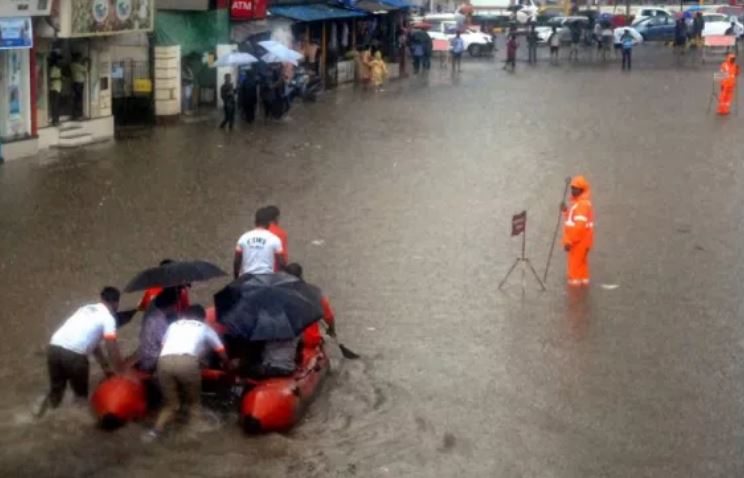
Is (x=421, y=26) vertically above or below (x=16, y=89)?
above

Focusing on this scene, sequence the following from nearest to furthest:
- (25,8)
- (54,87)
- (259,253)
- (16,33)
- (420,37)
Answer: (259,253), (16,33), (25,8), (54,87), (420,37)

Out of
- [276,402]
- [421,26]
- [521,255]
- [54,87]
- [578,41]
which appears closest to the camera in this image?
[276,402]

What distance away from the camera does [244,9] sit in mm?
37094

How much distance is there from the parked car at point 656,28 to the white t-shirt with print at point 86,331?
56.5 metres

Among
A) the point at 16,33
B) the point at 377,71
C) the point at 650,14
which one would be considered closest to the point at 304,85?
the point at 377,71

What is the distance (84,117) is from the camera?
29828 millimetres

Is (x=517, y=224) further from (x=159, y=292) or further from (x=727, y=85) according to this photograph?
(x=727, y=85)

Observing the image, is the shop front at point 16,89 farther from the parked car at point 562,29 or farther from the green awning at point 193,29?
the parked car at point 562,29

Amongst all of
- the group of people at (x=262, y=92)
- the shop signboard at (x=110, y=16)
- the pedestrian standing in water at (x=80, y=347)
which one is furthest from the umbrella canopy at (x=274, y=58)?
the pedestrian standing in water at (x=80, y=347)

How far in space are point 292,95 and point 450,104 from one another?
4.51m

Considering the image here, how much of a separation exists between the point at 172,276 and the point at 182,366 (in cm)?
109

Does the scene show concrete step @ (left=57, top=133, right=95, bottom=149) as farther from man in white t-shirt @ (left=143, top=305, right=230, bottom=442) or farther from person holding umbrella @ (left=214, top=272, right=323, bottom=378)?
man in white t-shirt @ (left=143, top=305, right=230, bottom=442)

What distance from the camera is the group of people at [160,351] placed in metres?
11.2

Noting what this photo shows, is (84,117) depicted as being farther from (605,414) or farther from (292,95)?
(605,414)
